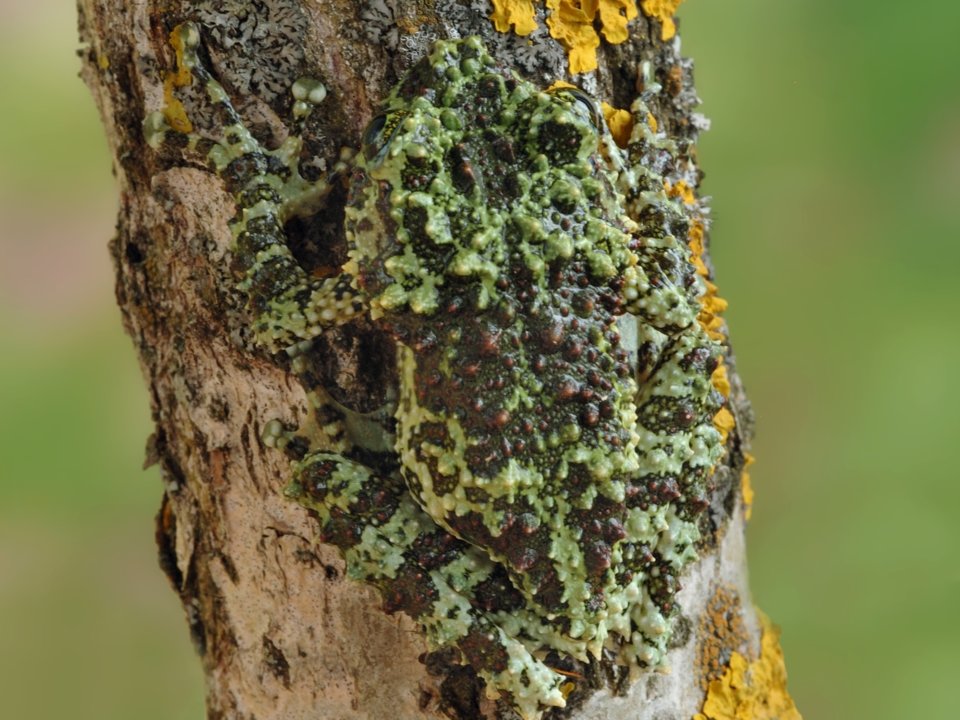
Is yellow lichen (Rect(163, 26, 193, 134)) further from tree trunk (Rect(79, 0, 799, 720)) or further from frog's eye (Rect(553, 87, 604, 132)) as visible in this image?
frog's eye (Rect(553, 87, 604, 132))

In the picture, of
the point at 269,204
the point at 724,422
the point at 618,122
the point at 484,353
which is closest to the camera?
the point at 484,353

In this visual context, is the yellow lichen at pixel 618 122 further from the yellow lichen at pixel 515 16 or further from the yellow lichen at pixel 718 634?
the yellow lichen at pixel 718 634

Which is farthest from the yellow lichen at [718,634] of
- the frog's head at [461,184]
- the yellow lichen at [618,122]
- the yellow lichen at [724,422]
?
the yellow lichen at [618,122]

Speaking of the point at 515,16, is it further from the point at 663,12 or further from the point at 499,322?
the point at 499,322

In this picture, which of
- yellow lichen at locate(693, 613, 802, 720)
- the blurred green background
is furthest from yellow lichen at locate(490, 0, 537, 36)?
the blurred green background

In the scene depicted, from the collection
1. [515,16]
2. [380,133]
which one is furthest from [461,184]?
[515,16]

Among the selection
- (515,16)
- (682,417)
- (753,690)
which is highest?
(515,16)
